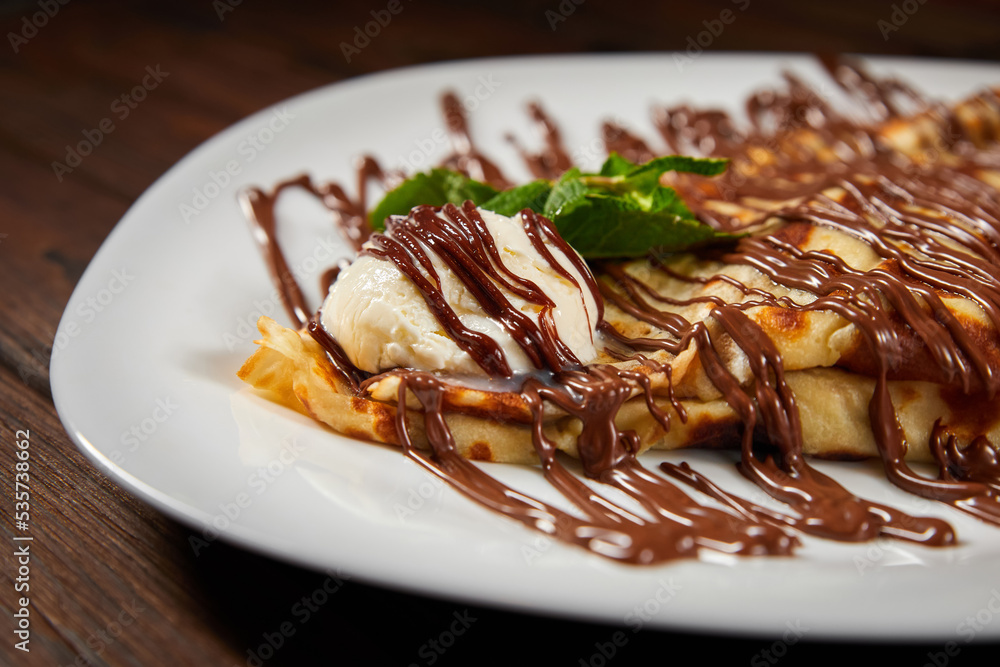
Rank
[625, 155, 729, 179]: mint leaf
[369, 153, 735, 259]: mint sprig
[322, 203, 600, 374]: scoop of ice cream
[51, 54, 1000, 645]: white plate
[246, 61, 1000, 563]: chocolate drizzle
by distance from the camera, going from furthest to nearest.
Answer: [625, 155, 729, 179]: mint leaf → [369, 153, 735, 259]: mint sprig → [322, 203, 600, 374]: scoop of ice cream → [246, 61, 1000, 563]: chocolate drizzle → [51, 54, 1000, 645]: white plate

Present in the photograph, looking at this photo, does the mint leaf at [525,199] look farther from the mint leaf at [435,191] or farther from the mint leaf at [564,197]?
the mint leaf at [435,191]

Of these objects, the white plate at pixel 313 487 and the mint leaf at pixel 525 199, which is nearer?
the white plate at pixel 313 487

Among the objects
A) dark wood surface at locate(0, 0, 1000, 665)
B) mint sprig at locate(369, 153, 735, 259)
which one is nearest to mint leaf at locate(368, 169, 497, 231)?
mint sprig at locate(369, 153, 735, 259)

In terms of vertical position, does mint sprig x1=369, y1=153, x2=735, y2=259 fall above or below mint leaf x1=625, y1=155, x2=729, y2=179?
below

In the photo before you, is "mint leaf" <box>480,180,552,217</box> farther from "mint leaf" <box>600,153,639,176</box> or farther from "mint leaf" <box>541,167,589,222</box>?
"mint leaf" <box>600,153,639,176</box>

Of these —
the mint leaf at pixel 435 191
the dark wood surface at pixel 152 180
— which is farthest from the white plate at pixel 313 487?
the mint leaf at pixel 435 191

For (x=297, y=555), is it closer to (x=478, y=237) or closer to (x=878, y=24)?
(x=478, y=237)

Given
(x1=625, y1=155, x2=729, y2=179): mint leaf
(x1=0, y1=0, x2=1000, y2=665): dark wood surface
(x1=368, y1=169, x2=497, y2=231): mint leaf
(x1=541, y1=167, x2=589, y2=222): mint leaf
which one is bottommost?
(x1=0, y1=0, x2=1000, y2=665): dark wood surface

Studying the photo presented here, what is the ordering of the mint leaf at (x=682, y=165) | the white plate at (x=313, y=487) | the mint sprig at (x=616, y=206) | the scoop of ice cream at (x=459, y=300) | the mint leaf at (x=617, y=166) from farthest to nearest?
the mint leaf at (x=617, y=166)
the mint leaf at (x=682, y=165)
the mint sprig at (x=616, y=206)
the scoop of ice cream at (x=459, y=300)
the white plate at (x=313, y=487)
